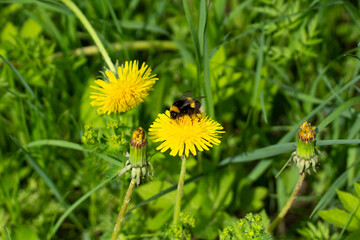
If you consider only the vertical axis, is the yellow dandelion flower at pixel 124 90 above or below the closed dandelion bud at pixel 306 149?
above

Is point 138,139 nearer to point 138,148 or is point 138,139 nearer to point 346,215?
point 138,148

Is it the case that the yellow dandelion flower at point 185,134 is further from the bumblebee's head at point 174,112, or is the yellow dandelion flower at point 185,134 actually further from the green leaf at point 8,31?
the green leaf at point 8,31

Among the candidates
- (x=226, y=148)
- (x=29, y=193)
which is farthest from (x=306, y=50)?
(x=29, y=193)

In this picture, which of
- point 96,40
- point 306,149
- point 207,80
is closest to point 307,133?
point 306,149

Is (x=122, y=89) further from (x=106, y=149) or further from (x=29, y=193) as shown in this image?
(x=29, y=193)

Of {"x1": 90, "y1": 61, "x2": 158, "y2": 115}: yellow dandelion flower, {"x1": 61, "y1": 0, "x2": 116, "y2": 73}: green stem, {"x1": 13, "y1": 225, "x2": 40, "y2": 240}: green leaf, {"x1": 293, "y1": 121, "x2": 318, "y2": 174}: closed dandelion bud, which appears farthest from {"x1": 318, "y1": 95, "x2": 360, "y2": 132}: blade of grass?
{"x1": 13, "y1": 225, "x2": 40, "y2": 240}: green leaf

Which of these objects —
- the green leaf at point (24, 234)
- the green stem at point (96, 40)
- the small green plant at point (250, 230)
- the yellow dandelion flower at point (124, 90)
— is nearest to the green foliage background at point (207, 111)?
the green leaf at point (24, 234)

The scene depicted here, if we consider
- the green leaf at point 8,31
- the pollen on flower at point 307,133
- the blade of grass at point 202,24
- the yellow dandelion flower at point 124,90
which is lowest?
the pollen on flower at point 307,133
